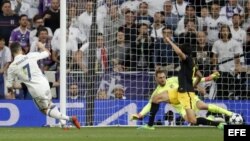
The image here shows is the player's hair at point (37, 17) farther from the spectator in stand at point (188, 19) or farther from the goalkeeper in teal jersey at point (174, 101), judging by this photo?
the goalkeeper in teal jersey at point (174, 101)

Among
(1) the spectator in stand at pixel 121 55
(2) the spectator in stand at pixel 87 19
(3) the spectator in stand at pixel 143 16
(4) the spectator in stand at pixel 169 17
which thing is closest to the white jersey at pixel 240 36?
(4) the spectator in stand at pixel 169 17

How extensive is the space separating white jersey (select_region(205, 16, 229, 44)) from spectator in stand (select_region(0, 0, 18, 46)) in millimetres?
4982

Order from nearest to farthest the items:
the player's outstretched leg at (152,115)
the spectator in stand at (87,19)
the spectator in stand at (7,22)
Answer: the player's outstretched leg at (152,115) → the spectator in stand at (87,19) → the spectator in stand at (7,22)

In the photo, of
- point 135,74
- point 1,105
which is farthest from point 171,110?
point 1,105

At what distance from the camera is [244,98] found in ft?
66.8

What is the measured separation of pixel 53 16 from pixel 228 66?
4739mm

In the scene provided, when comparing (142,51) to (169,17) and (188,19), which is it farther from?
(188,19)

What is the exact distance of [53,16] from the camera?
68.6 feet

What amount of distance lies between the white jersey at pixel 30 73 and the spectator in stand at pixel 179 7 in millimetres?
5307

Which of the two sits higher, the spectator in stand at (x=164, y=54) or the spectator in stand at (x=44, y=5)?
the spectator in stand at (x=44, y=5)

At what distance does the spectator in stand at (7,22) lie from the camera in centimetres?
2053

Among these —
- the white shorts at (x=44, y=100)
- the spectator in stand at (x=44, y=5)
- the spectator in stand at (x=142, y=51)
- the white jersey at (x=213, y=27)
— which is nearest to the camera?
the white shorts at (x=44, y=100)

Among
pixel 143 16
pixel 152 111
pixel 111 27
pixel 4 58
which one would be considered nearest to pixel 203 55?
pixel 143 16

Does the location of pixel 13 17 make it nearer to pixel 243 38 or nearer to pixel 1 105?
pixel 1 105
